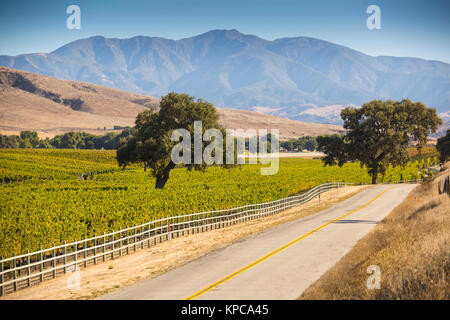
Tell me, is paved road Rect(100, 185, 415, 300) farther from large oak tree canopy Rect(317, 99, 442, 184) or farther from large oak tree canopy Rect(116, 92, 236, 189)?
large oak tree canopy Rect(317, 99, 442, 184)

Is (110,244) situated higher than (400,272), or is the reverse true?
(400,272)

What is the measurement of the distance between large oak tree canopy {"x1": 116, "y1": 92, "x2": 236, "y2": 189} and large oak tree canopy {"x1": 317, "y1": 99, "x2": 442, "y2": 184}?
28.7 m

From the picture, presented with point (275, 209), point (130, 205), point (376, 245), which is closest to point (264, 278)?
point (376, 245)

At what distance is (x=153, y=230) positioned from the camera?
1072 inches

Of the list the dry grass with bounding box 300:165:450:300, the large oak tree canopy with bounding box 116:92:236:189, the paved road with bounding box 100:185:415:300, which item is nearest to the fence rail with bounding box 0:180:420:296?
the paved road with bounding box 100:185:415:300

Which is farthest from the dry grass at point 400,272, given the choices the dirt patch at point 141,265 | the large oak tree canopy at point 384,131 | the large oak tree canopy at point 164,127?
the large oak tree canopy at point 384,131

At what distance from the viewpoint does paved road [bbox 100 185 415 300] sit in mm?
15461

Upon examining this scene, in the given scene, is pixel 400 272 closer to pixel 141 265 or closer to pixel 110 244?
pixel 141 265

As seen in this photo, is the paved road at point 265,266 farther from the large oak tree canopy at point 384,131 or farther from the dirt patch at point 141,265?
the large oak tree canopy at point 384,131

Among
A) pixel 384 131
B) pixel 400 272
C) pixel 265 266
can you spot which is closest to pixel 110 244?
pixel 265 266

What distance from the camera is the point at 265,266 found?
1962 cm

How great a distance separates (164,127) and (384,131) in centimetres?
3720

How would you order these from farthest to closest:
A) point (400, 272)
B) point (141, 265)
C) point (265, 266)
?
point (141, 265), point (265, 266), point (400, 272)

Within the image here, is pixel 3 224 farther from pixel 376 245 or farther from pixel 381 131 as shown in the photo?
pixel 381 131
